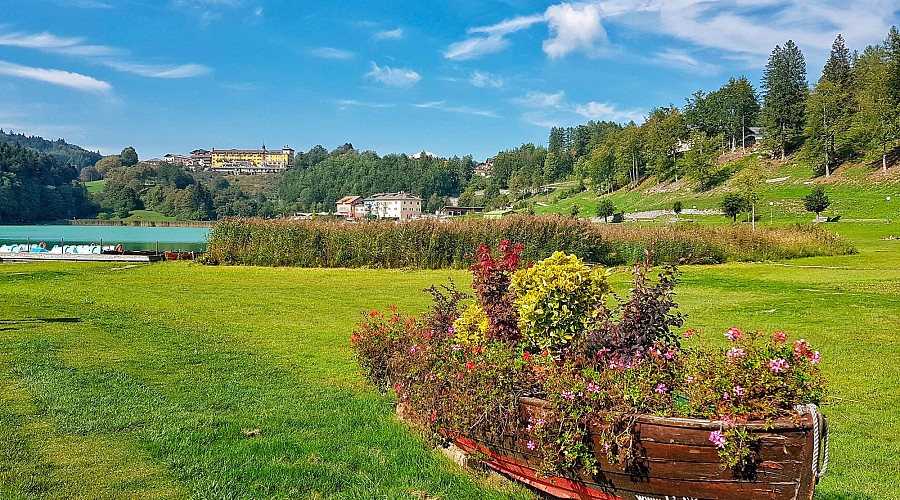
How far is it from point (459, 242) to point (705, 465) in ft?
76.1

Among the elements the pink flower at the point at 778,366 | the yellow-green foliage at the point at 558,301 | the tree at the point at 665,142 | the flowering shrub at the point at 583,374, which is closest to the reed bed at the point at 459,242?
the flowering shrub at the point at 583,374

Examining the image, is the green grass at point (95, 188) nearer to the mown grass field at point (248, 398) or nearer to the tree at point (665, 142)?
the tree at point (665, 142)

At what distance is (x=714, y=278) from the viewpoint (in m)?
19.9

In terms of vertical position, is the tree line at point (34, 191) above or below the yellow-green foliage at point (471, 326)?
above

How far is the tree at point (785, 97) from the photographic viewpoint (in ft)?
261

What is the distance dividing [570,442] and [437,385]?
1.35 m

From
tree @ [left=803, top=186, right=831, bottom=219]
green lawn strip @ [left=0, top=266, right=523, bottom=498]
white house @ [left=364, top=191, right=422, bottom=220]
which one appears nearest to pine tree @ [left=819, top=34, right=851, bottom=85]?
tree @ [left=803, top=186, right=831, bottom=219]

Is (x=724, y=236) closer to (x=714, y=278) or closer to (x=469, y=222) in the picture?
(x=714, y=278)

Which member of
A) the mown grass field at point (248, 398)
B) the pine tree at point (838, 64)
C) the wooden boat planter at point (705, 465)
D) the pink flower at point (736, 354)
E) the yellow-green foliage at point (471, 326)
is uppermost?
the pine tree at point (838, 64)

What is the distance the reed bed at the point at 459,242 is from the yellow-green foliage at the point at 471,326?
66.7ft

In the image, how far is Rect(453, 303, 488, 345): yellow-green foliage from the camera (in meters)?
5.04

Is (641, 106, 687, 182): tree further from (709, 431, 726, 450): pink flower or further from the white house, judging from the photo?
(709, 431, 726, 450): pink flower

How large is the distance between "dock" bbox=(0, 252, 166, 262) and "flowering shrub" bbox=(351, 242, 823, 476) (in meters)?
28.7

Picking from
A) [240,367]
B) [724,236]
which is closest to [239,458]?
[240,367]
